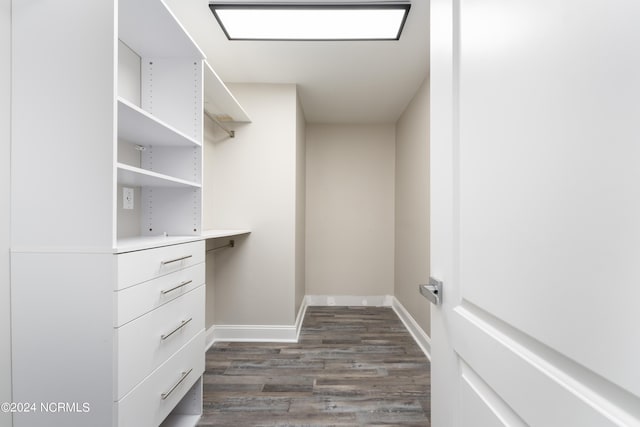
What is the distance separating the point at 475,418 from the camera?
0.66 meters

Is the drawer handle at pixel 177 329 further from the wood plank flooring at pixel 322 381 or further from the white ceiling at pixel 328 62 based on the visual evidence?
the white ceiling at pixel 328 62

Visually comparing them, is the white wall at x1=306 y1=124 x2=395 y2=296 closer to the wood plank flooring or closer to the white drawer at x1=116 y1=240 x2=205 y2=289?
the wood plank flooring

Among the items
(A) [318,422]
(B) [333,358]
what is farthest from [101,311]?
(B) [333,358]

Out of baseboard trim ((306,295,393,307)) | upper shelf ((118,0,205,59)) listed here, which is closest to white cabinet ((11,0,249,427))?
upper shelf ((118,0,205,59))

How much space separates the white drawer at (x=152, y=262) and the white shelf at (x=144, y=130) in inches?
21.1

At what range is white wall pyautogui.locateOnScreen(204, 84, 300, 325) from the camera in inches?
113

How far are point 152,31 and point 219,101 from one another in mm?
883

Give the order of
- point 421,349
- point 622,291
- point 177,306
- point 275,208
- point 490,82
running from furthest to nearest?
1. point 275,208
2. point 421,349
3. point 177,306
4. point 490,82
5. point 622,291

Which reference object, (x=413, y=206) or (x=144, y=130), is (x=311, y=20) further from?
(x=413, y=206)

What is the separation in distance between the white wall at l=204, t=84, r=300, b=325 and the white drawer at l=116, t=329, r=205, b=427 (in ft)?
3.87

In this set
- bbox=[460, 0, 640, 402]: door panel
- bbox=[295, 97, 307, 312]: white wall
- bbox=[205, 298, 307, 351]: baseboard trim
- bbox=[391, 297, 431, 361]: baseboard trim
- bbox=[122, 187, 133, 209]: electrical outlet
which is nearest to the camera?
bbox=[460, 0, 640, 402]: door panel

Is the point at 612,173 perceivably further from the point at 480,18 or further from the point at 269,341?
the point at 269,341

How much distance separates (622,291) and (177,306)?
1.51 metres

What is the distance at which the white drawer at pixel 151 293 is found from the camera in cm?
107
